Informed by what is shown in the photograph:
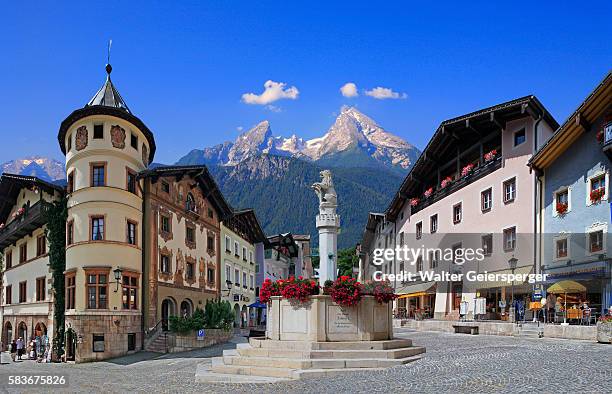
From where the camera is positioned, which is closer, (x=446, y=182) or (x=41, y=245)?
(x=41, y=245)

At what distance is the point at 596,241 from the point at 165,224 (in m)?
23.0

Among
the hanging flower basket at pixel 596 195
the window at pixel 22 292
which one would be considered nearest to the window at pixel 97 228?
the window at pixel 22 292

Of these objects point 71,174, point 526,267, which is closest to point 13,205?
point 71,174

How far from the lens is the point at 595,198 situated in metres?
31.7

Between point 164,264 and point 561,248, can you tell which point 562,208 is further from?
point 164,264

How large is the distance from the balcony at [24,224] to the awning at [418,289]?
81.1ft

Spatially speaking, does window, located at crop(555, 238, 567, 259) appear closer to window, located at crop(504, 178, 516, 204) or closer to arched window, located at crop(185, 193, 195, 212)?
window, located at crop(504, 178, 516, 204)

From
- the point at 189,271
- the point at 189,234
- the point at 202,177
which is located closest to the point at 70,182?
the point at 189,234

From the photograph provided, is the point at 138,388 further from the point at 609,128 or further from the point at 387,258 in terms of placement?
the point at 387,258

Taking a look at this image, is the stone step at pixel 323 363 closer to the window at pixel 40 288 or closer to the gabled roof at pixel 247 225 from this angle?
the window at pixel 40 288

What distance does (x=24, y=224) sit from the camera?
42781 mm

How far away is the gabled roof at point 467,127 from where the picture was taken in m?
36.0

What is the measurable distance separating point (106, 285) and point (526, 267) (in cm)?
2142

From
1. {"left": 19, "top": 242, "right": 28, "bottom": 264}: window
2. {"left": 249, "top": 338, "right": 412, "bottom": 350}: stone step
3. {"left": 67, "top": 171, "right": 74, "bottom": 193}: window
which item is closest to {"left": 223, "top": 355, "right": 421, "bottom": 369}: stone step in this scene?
{"left": 249, "top": 338, "right": 412, "bottom": 350}: stone step
